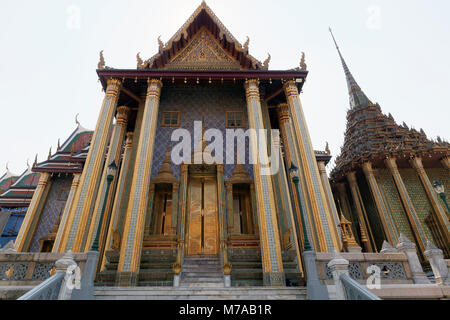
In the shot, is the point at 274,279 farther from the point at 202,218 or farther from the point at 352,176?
the point at 352,176

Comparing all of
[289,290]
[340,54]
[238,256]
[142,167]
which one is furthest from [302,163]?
[340,54]

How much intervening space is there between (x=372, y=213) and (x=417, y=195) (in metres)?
3.13

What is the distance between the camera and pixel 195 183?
423 inches

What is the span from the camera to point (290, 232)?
30.0 feet

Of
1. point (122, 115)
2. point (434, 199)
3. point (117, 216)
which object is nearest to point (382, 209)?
point (434, 199)

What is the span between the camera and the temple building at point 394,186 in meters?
16.5

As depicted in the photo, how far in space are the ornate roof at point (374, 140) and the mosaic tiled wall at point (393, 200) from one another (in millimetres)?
1221

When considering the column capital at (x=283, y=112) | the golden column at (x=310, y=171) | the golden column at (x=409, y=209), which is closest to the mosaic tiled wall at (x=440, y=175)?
the golden column at (x=409, y=209)

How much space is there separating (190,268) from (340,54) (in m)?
32.4

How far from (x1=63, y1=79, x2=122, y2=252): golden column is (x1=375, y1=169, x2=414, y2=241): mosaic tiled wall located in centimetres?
1769

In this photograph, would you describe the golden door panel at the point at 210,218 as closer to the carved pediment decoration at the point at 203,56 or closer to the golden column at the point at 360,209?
the carved pediment decoration at the point at 203,56

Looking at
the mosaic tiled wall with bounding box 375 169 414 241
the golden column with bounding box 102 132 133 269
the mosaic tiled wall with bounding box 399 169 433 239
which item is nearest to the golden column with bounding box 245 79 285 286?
the golden column with bounding box 102 132 133 269

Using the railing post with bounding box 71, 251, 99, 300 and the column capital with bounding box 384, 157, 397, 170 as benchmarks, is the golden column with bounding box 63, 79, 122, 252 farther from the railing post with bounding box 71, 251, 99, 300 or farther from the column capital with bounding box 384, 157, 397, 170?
the column capital with bounding box 384, 157, 397, 170

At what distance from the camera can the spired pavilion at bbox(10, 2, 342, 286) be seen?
313 inches
